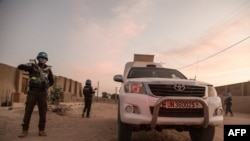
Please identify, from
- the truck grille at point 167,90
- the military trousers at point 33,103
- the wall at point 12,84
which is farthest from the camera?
the wall at point 12,84

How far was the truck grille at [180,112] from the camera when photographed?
17.3ft

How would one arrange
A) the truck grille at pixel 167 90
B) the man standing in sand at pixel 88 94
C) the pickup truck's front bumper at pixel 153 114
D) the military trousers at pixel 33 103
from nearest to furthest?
1. the pickup truck's front bumper at pixel 153 114
2. the truck grille at pixel 167 90
3. the military trousers at pixel 33 103
4. the man standing in sand at pixel 88 94

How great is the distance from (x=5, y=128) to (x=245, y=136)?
6.18 m

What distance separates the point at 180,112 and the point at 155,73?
2.07 metres

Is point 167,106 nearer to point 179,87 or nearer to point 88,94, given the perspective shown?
point 179,87

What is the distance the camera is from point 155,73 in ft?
24.0

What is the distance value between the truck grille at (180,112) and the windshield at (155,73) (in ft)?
6.28

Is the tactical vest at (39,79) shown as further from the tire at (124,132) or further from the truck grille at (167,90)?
the truck grille at (167,90)

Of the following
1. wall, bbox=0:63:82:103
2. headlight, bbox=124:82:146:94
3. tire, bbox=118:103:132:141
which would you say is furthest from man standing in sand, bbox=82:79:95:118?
headlight, bbox=124:82:146:94

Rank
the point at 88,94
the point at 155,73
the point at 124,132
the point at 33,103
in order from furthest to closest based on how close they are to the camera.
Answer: the point at 88,94 → the point at 155,73 → the point at 33,103 → the point at 124,132

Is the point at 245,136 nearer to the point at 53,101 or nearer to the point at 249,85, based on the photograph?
the point at 53,101

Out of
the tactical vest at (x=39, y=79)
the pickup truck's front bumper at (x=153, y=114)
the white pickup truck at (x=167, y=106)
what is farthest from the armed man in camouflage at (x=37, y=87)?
the pickup truck's front bumper at (x=153, y=114)

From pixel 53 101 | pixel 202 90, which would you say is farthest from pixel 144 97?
pixel 53 101

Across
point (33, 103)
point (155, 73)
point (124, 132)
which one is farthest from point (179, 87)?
point (33, 103)
